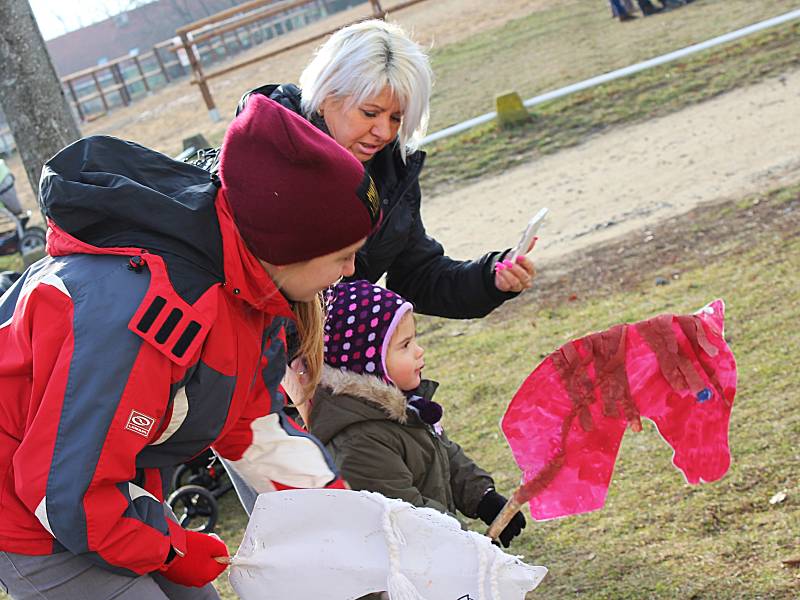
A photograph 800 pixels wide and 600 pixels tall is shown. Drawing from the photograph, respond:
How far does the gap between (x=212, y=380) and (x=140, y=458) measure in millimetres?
202

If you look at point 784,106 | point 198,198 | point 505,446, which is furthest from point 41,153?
point 784,106

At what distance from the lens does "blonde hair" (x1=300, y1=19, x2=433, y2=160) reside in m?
2.79

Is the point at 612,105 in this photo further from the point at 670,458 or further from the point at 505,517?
the point at 505,517

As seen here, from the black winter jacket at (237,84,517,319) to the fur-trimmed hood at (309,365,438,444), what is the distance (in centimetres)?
37

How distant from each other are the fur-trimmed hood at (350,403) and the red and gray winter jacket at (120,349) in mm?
618

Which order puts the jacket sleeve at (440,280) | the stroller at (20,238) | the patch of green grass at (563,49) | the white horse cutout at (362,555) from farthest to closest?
the patch of green grass at (563,49) < the stroller at (20,238) < the jacket sleeve at (440,280) < the white horse cutout at (362,555)

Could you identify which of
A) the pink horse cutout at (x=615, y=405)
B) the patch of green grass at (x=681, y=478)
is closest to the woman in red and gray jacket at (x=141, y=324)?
the pink horse cutout at (x=615, y=405)

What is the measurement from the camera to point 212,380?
1866mm

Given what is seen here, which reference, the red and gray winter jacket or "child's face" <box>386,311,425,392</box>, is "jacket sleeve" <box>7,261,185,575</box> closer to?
the red and gray winter jacket

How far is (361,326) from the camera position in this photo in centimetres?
269

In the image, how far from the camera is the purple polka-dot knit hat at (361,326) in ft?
8.75

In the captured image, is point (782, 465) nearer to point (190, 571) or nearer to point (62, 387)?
point (190, 571)

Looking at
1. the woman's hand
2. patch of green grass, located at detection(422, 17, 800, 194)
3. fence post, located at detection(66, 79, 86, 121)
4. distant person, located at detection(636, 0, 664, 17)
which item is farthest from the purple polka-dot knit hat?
fence post, located at detection(66, 79, 86, 121)

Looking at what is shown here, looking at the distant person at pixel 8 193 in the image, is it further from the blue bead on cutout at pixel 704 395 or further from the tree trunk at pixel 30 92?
the blue bead on cutout at pixel 704 395
